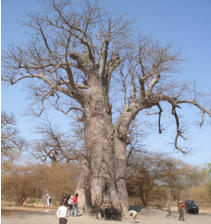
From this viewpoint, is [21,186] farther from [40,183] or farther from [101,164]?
[101,164]

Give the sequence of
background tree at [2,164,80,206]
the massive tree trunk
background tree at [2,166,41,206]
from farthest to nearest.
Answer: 1. background tree at [2,164,80,206]
2. background tree at [2,166,41,206]
3. the massive tree trunk

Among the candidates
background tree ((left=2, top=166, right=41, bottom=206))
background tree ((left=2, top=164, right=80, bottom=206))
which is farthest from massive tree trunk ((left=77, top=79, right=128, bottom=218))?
background tree ((left=2, top=166, right=41, bottom=206))

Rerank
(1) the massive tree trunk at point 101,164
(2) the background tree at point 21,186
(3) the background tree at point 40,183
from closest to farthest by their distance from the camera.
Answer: (1) the massive tree trunk at point 101,164, (2) the background tree at point 21,186, (3) the background tree at point 40,183

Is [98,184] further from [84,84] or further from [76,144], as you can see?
[84,84]

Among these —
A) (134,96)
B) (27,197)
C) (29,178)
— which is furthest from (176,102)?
(27,197)

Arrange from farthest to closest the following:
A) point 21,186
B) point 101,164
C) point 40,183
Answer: point 40,183 → point 21,186 → point 101,164

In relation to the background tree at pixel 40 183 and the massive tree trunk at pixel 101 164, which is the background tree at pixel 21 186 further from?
the massive tree trunk at pixel 101 164

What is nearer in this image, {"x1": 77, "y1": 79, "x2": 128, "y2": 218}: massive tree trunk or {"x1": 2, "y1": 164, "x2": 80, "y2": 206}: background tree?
{"x1": 77, "y1": 79, "x2": 128, "y2": 218}: massive tree trunk

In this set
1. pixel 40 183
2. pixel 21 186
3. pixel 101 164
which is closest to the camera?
→ pixel 101 164

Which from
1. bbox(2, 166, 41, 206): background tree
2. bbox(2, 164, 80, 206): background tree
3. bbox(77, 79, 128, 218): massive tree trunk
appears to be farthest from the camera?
bbox(2, 164, 80, 206): background tree

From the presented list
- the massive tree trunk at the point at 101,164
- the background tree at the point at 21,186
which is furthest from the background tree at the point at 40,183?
the massive tree trunk at the point at 101,164

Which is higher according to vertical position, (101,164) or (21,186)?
(101,164)

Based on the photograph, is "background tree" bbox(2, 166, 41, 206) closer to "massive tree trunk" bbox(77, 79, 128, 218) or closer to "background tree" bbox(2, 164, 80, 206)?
"background tree" bbox(2, 164, 80, 206)

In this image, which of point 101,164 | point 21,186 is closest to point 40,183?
point 21,186
